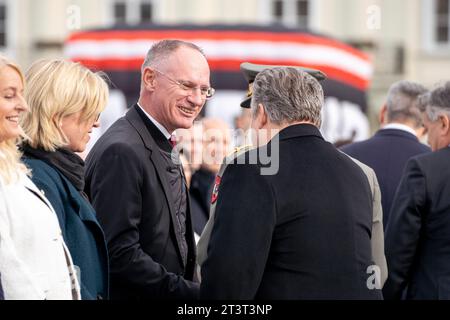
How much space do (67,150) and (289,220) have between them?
2.74ft

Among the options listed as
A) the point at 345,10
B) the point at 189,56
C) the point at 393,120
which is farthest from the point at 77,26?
the point at 189,56

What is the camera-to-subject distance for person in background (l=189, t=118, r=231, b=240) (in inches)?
257

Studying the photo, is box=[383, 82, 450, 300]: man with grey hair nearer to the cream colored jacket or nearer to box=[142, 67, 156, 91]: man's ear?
box=[142, 67, 156, 91]: man's ear

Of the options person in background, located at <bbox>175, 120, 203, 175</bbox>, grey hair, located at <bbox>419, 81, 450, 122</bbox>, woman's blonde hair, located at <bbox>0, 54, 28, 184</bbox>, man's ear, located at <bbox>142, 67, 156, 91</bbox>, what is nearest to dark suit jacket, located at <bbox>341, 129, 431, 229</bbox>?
grey hair, located at <bbox>419, 81, 450, 122</bbox>

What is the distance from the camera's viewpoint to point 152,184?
4137mm

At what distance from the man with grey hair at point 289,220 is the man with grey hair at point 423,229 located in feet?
3.74

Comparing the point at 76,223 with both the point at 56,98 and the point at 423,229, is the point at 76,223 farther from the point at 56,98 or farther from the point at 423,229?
the point at 423,229

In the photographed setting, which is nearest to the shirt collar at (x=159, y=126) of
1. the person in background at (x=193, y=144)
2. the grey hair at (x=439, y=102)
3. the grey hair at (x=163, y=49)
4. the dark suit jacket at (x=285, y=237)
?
the grey hair at (x=163, y=49)

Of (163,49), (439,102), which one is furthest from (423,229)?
(163,49)

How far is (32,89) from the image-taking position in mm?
3725

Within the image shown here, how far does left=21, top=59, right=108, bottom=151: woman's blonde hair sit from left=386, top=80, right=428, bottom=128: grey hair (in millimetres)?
2657

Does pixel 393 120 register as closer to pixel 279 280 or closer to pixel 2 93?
pixel 279 280

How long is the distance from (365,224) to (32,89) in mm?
1282

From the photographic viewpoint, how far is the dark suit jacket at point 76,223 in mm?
3625
